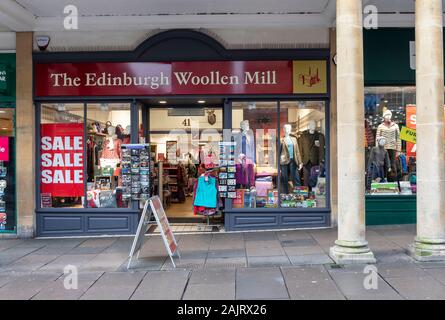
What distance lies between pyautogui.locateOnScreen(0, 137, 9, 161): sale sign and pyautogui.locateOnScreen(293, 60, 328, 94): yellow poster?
21.8ft

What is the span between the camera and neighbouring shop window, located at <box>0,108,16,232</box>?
10.3 meters

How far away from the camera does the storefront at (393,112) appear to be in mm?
10148

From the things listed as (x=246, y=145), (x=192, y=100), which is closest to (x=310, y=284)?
(x=246, y=145)

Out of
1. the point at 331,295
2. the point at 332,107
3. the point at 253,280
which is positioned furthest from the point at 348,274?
the point at 332,107

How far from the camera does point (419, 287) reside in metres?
5.90

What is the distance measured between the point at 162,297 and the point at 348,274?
2.69 m

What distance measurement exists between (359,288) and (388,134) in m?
5.40

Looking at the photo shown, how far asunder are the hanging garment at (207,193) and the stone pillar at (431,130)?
446cm

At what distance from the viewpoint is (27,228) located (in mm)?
10117

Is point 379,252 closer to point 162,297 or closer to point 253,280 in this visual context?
point 253,280

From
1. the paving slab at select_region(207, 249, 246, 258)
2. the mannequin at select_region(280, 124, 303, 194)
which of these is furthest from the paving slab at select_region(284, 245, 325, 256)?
the mannequin at select_region(280, 124, 303, 194)

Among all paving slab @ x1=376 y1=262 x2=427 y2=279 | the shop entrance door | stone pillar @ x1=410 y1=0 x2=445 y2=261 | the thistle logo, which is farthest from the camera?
the shop entrance door

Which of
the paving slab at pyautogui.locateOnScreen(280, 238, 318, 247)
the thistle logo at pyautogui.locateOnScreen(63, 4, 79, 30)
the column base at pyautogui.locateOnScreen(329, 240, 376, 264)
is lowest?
the paving slab at pyautogui.locateOnScreen(280, 238, 318, 247)

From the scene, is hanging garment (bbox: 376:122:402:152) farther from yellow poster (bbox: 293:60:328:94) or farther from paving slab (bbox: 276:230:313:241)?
paving slab (bbox: 276:230:313:241)
